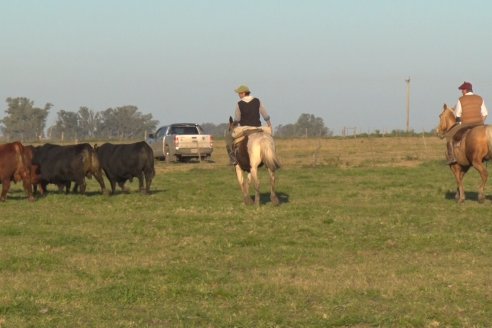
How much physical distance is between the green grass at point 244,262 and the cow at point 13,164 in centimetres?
55

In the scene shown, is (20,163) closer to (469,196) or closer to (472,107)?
(472,107)

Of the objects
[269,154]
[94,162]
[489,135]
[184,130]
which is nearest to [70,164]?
[94,162]

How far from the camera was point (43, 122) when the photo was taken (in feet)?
503

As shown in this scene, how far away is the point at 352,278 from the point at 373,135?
64.4 meters

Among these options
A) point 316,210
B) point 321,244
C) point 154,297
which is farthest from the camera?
point 316,210

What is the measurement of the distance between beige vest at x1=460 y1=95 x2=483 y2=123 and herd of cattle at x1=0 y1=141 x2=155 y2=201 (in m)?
7.35

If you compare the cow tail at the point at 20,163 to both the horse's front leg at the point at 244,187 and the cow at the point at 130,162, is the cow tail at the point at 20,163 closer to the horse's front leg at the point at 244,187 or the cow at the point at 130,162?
the cow at the point at 130,162

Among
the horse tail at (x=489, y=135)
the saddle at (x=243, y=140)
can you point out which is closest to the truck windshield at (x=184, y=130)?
the saddle at (x=243, y=140)

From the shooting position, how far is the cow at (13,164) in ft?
60.2

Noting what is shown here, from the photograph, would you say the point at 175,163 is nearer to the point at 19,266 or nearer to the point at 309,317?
the point at 19,266

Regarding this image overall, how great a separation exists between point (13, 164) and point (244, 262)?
9421mm

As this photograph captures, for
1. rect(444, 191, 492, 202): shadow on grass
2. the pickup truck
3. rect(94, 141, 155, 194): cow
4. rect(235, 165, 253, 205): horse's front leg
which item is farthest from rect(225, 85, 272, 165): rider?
the pickup truck

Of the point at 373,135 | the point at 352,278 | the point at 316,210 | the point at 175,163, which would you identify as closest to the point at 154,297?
the point at 352,278

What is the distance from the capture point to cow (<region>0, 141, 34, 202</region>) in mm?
18359
